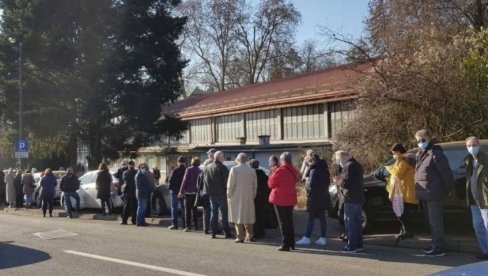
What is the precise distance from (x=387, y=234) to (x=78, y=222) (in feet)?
29.8

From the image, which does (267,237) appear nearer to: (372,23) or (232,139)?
(372,23)

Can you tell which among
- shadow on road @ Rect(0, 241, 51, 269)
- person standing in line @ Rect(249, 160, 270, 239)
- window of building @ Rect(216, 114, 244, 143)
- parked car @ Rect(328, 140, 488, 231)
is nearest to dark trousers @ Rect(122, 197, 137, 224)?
shadow on road @ Rect(0, 241, 51, 269)

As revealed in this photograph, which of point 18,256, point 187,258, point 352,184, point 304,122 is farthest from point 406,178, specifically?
point 304,122

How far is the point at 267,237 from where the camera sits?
41.5ft

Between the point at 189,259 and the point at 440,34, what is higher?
the point at 440,34

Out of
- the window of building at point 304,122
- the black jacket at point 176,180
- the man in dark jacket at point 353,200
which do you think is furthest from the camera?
the window of building at point 304,122

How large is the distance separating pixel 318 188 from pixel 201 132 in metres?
31.9

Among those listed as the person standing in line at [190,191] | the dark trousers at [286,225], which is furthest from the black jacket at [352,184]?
the person standing in line at [190,191]

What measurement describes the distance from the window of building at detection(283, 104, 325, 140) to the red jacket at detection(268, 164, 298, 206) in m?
20.0

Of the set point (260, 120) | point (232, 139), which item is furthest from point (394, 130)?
point (232, 139)

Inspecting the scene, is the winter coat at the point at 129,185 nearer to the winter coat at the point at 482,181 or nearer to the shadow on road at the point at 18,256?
the shadow on road at the point at 18,256

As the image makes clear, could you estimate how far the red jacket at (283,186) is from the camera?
10.7 m

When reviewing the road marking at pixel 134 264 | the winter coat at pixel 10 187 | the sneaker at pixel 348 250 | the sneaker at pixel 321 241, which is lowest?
the road marking at pixel 134 264

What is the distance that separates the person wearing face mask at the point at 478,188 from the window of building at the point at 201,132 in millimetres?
32512
